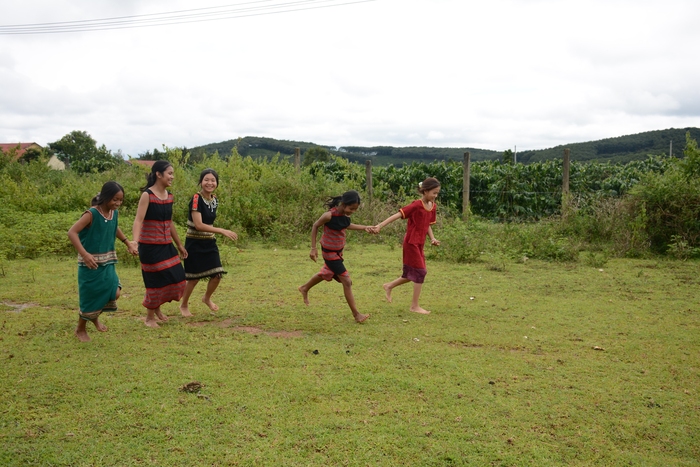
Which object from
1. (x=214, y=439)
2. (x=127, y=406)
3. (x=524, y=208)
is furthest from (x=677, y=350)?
(x=524, y=208)

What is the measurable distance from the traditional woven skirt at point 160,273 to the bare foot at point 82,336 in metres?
0.65

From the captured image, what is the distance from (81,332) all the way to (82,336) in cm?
5

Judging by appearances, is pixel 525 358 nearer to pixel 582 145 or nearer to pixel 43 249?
pixel 43 249

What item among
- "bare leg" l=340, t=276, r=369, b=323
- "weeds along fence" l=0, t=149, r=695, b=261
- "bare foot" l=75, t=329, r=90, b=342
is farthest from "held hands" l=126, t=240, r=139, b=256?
"weeds along fence" l=0, t=149, r=695, b=261

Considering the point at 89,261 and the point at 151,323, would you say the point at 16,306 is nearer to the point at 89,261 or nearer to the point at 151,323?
the point at 151,323

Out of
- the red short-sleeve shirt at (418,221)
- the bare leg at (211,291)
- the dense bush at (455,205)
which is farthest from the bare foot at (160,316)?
the dense bush at (455,205)

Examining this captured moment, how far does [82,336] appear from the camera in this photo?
18.5 ft

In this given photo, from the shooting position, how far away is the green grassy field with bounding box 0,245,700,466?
3562mm

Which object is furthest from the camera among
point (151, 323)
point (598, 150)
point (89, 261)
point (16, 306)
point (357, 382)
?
point (598, 150)

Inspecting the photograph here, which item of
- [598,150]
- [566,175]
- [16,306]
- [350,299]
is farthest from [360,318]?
[598,150]

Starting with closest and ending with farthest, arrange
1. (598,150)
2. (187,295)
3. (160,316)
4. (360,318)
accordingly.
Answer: (160,316), (360,318), (187,295), (598,150)

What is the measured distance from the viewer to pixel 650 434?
3.82m

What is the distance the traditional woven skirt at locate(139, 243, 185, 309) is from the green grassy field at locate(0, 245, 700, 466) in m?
0.38

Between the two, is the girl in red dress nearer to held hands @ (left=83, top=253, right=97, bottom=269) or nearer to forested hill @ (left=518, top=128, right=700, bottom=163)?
held hands @ (left=83, top=253, right=97, bottom=269)
